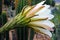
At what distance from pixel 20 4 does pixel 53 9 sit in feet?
0.62

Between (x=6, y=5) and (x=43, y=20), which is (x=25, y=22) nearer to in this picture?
(x=43, y=20)

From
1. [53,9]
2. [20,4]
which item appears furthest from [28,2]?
[53,9]

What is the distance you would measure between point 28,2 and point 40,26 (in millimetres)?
242

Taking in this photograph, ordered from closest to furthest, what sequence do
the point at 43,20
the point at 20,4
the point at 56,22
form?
the point at 43,20 → the point at 20,4 → the point at 56,22

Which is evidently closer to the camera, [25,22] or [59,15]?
[25,22]

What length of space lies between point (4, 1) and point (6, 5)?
0.8 inches

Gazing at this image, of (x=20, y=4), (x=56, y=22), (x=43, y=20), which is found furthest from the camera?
(x=56, y=22)

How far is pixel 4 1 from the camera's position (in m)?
0.82

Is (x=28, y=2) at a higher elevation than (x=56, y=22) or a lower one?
higher

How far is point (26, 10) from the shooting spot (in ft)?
1.98

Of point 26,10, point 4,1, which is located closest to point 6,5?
point 4,1

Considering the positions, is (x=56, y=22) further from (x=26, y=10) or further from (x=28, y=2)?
(x=26, y=10)

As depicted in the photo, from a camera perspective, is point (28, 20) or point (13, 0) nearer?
point (28, 20)

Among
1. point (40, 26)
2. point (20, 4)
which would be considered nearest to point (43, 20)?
point (40, 26)
